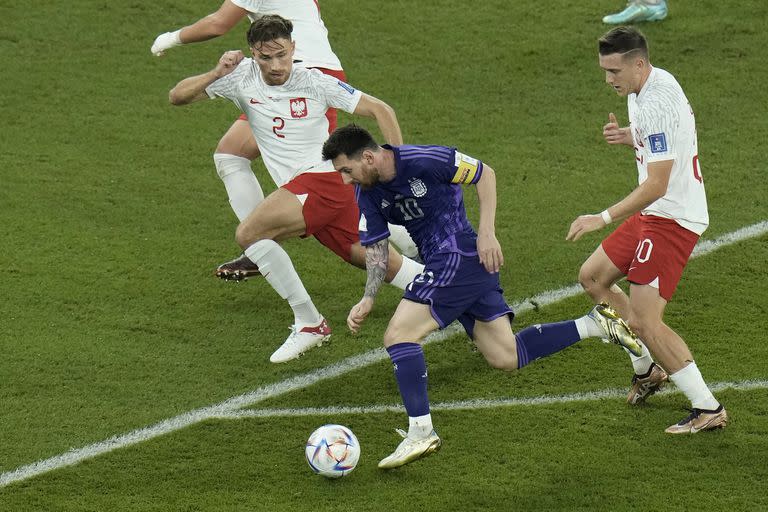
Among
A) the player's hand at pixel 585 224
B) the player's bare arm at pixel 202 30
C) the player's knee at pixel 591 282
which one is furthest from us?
the player's bare arm at pixel 202 30

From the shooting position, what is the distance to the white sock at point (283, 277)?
7.98 metres

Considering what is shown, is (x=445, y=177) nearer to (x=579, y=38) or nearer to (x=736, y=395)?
(x=736, y=395)

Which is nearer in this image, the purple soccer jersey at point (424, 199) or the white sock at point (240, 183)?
the purple soccer jersey at point (424, 199)

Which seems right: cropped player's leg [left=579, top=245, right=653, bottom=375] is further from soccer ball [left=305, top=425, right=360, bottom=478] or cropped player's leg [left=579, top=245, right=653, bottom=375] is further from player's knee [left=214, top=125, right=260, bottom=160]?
player's knee [left=214, top=125, right=260, bottom=160]

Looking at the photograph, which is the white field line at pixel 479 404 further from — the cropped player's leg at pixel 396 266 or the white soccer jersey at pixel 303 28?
the white soccer jersey at pixel 303 28

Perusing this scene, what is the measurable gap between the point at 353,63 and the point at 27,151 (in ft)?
10.6

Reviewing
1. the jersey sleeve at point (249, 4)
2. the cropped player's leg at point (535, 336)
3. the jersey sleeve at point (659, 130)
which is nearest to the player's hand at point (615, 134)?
the jersey sleeve at point (659, 130)

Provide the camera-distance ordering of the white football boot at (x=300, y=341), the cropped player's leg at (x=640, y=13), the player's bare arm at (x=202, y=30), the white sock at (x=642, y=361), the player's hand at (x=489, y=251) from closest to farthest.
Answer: the player's hand at (x=489, y=251), the white sock at (x=642, y=361), the white football boot at (x=300, y=341), the player's bare arm at (x=202, y=30), the cropped player's leg at (x=640, y=13)

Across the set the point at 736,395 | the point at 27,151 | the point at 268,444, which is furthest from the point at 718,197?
the point at 27,151

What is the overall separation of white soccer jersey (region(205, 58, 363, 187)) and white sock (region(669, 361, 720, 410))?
260cm

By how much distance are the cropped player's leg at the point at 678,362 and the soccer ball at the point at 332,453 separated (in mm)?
1644

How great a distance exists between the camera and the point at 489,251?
6629 millimetres

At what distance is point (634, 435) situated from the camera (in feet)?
22.2

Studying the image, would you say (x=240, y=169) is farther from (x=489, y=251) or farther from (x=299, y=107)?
(x=489, y=251)
